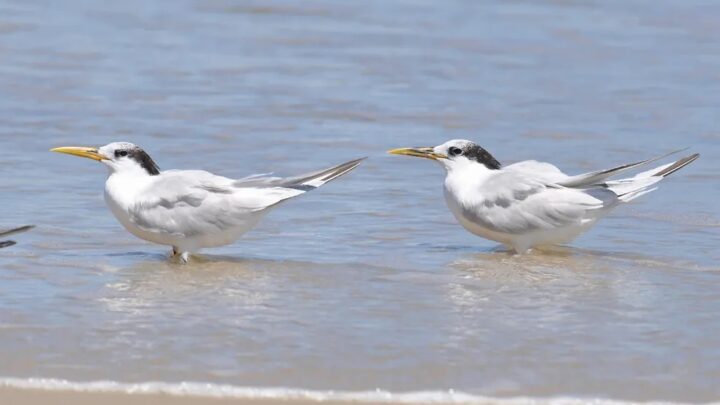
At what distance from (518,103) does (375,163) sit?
2041 mm

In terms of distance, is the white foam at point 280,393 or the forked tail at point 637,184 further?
the forked tail at point 637,184

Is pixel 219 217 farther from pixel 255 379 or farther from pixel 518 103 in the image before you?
pixel 518 103

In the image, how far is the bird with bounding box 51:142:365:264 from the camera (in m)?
7.72

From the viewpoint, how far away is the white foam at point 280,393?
5.50 m

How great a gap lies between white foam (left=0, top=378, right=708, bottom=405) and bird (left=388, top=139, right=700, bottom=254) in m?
2.55

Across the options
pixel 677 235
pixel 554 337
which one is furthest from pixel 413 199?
pixel 554 337

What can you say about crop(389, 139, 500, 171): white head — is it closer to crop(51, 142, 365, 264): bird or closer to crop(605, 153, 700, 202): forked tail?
crop(605, 153, 700, 202): forked tail

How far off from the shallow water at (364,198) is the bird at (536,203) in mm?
130

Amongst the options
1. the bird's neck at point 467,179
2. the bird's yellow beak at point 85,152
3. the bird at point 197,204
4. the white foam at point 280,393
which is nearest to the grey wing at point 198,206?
the bird at point 197,204

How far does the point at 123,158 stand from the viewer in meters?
7.96

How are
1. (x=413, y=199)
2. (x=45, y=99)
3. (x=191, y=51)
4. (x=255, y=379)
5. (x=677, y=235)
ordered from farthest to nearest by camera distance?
1. (x=191, y=51)
2. (x=45, y=99)
3. (x=413, y=199)
4. (x=677, y=235)
5. (x=255, y=379)

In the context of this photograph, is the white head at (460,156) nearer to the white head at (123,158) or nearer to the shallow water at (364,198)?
the shallow water at (364,198)

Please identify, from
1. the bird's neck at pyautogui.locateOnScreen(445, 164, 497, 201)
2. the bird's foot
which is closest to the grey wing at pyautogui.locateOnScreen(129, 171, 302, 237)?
the bird's foot

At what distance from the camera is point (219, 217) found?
7719 mm
